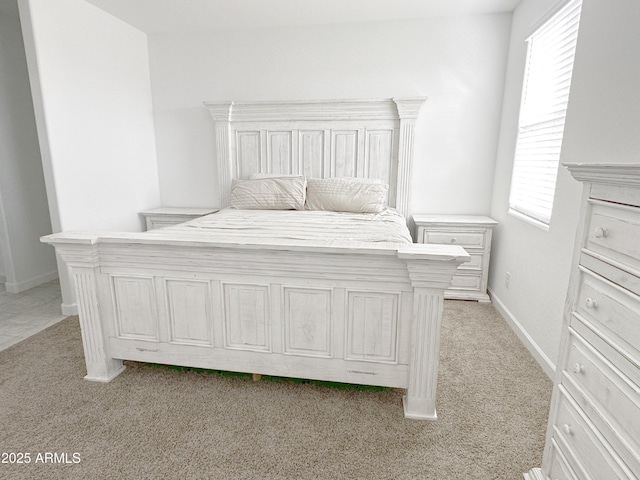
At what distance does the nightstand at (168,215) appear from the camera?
12.1ft

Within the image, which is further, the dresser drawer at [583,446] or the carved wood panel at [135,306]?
the carved wood panel at [135,306]

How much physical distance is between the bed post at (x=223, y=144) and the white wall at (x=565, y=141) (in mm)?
2595

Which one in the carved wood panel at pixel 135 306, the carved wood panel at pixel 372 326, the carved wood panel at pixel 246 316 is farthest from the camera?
the carved wood panel at pixel 135 306

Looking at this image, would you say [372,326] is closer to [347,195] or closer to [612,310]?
[612,310]

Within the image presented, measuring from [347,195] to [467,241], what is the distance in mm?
1124

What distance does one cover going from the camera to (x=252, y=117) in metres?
3.64

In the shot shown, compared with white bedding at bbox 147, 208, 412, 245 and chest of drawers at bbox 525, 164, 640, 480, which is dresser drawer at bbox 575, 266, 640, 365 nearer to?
chest of drawers at bbox 525, 164, 640, 480

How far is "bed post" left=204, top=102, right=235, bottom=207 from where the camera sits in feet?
11.9

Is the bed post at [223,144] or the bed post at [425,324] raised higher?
the bed post at [223,144]

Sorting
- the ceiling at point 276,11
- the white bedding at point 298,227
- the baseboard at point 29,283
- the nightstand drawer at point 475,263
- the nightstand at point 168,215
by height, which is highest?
the ceiling at point 276,11

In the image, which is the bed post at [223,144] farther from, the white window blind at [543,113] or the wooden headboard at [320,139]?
the white window blind at [543,113]

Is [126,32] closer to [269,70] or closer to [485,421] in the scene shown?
[269,70]

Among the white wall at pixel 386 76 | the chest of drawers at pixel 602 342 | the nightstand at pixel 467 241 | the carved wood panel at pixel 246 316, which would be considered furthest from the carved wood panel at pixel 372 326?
the white wall at pixel 386 76

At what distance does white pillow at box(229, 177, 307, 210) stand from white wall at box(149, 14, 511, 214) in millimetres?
799
